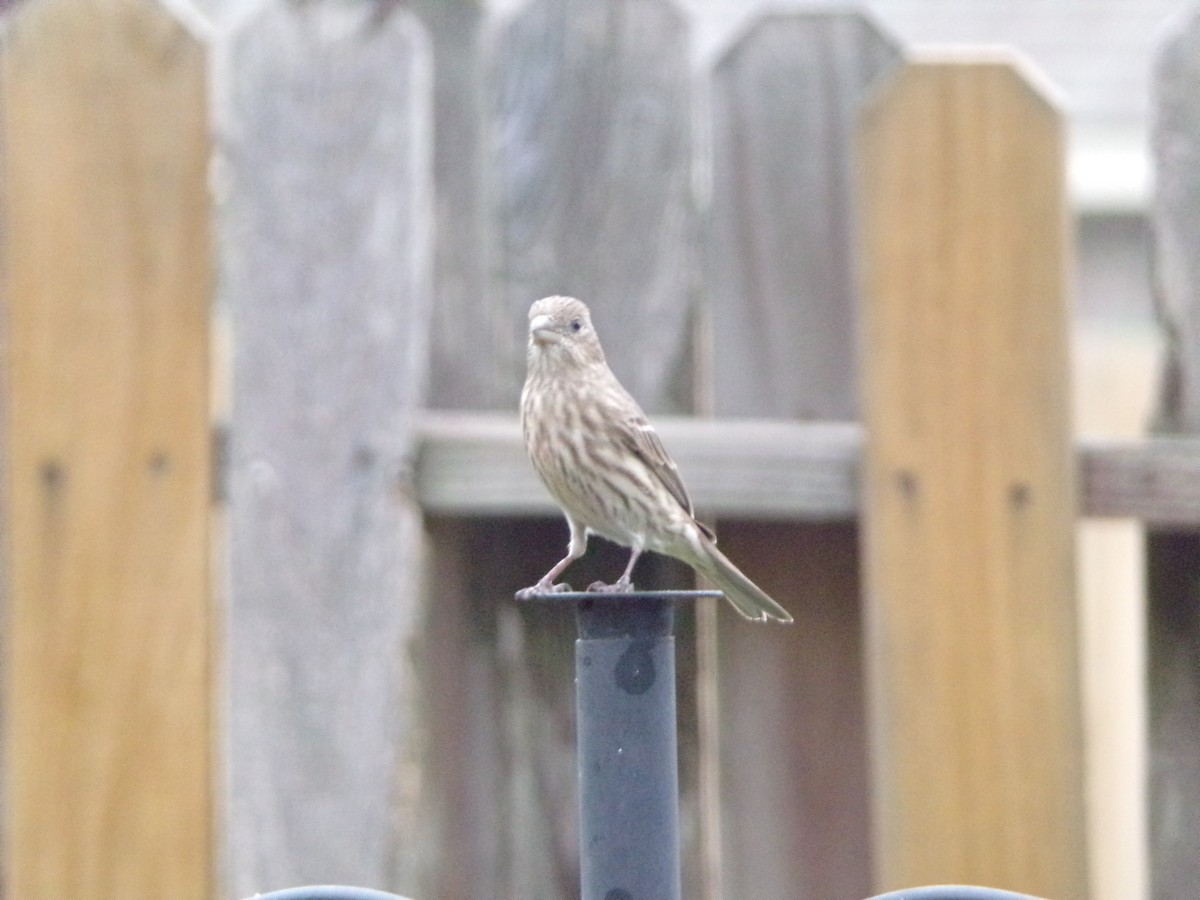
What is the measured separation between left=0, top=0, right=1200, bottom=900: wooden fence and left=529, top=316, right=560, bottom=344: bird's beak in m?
0.38

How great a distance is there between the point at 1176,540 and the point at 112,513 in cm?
192

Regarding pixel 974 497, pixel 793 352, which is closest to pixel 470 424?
pixel 793 352

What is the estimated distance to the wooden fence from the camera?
3.32m

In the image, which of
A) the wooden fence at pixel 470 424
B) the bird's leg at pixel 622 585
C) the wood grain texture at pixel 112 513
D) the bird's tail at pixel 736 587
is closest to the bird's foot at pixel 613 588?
the bird's leg at pixel 622 585

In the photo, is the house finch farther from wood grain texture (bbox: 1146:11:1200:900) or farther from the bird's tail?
wood grain texture (bbox: 1146:11:1200:900)

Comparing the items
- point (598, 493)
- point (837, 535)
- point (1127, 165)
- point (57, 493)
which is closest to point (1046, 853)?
point (837, 535)

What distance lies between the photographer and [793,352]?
3.53m

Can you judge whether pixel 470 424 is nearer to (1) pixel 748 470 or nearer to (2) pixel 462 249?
(2) pixel 462 249

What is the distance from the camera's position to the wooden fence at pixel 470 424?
3.32 m

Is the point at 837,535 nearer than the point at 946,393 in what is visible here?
No

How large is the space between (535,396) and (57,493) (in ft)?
3.17

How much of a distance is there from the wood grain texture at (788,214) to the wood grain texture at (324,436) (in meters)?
0.56

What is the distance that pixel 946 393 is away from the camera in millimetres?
3318

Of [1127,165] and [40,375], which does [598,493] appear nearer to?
[40,375]
